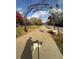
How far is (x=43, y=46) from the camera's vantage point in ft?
6.15

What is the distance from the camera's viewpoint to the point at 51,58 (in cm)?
187

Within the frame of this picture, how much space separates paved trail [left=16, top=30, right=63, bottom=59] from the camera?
6.10 feet

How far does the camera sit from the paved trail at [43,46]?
6.10 ft

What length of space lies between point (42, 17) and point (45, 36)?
0.66ft

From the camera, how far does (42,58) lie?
1867mm
